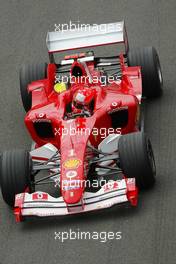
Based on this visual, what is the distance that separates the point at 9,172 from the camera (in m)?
17.3

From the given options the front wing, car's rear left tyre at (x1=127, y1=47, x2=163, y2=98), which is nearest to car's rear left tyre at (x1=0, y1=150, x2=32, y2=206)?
the front wing

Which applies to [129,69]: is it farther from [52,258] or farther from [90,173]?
[52,258]

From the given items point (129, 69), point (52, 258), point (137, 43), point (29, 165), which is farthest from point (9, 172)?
point (137, 43)

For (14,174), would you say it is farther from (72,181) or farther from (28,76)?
(28,76)

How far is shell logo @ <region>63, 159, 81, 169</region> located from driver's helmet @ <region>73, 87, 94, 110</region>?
1607 millimetres

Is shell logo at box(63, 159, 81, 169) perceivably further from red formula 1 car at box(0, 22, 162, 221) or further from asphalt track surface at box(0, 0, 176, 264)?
asphalt track surface at box(0, 0, 176, 264)

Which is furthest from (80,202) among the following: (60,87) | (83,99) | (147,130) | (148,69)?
(148,69)

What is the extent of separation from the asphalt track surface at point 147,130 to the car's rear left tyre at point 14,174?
531 mm

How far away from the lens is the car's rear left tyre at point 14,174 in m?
17.3

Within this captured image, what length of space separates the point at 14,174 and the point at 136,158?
6.45ft

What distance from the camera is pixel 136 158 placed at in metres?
17.1

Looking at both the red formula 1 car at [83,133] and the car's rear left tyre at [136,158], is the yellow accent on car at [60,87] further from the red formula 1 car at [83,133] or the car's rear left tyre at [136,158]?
the car's rear left tyre at [136,158]

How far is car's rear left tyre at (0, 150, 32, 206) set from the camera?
680 inches

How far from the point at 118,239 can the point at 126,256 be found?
1.82 ft
